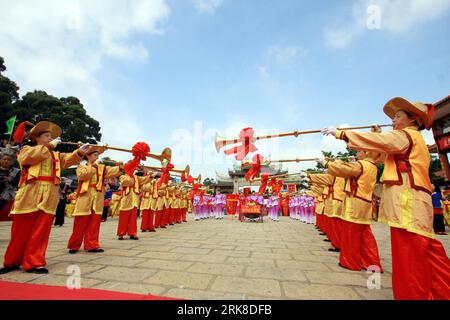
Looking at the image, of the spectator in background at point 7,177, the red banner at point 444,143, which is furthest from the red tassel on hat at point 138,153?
the red banner at point 444,143

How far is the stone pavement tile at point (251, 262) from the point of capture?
11.2 ft

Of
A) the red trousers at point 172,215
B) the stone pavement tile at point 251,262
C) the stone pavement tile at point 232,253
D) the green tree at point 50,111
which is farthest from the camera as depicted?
the green tree at point 50,111

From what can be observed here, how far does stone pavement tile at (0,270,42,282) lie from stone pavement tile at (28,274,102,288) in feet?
0.39

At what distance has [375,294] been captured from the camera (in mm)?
2355

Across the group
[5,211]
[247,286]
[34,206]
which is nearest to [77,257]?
[34,206]

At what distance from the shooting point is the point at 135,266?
3.16m

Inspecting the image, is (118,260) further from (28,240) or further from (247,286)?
(247,286)

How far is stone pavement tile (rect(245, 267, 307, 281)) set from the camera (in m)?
2.79

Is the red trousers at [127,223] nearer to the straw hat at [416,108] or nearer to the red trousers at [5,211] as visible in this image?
the straw hat at [416,108]

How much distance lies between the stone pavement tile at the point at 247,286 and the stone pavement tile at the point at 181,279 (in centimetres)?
13

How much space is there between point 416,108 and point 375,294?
1937 mm
